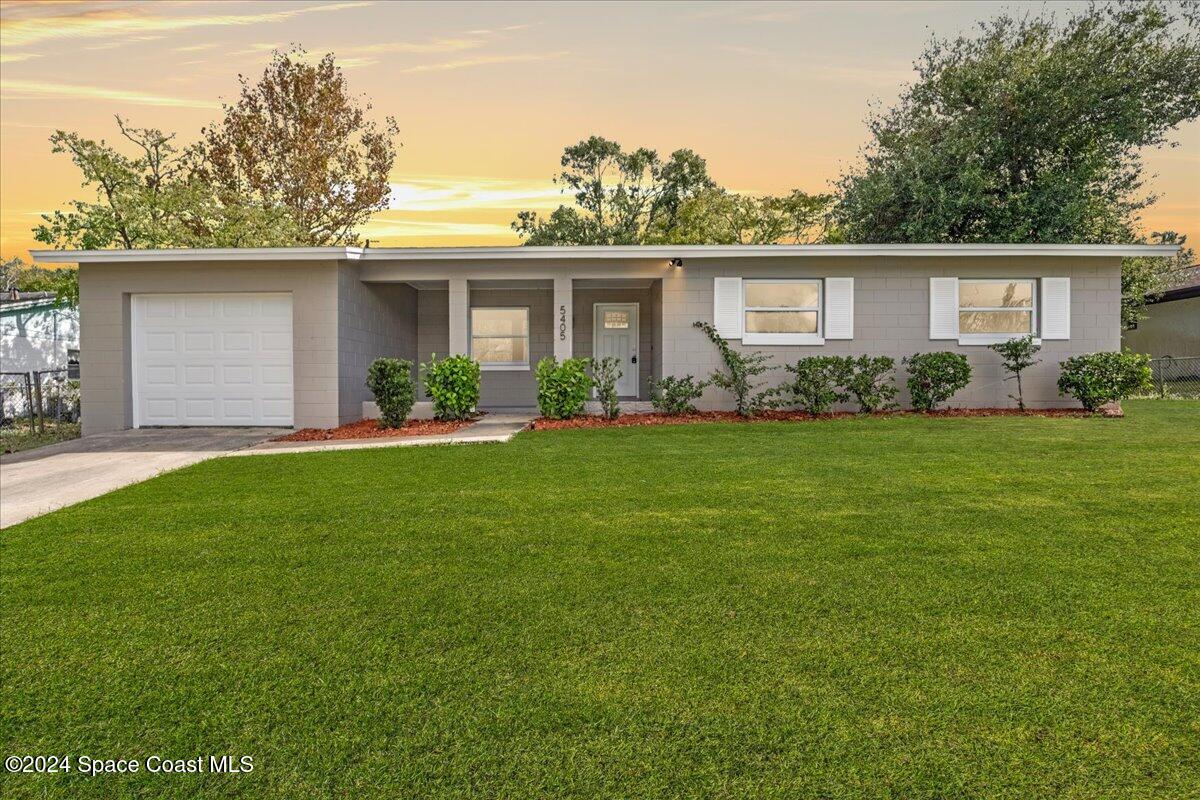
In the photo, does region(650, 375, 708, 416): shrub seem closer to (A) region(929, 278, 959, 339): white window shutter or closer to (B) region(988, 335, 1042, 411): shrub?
(A) region(929, 278, 959, 339): white window shutter

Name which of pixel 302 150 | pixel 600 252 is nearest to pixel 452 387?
pixel 600 252

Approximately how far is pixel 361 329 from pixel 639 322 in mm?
5759

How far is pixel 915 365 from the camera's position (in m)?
13.0

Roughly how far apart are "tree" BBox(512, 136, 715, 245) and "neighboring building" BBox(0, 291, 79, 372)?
1475 cm

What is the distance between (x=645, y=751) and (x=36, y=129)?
879 inches

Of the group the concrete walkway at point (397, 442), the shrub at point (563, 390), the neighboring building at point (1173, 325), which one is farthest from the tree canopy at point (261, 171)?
the neighboring building at point (1173, 325)

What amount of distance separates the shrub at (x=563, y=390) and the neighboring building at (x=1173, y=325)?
60.8 ft

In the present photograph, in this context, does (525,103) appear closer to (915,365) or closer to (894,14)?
(894,14)

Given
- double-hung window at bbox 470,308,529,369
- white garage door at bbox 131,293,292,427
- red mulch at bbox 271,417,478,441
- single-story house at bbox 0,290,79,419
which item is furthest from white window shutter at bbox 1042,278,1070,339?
single-story house at bbox 0,290,79,419

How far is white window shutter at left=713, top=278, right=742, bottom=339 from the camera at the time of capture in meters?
13.5

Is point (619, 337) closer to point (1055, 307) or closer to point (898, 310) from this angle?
point (898, 310)

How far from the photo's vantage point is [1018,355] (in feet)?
42.4

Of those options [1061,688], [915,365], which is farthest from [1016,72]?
[1061,688]

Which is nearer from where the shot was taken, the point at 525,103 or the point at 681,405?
the point at 681,405
